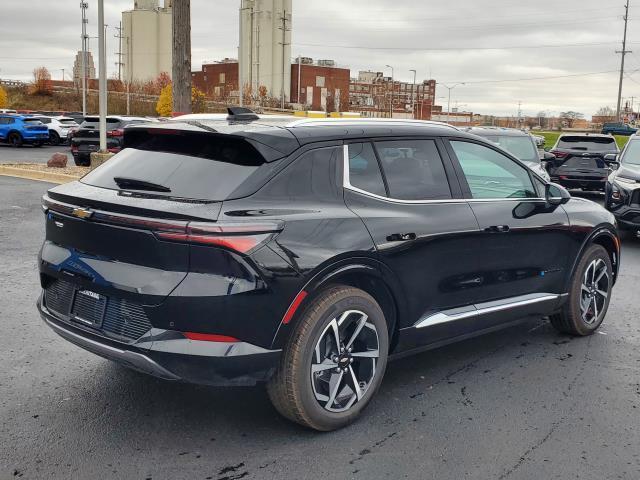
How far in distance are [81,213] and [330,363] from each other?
5.20 ft

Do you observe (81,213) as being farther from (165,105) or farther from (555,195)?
(165,105)

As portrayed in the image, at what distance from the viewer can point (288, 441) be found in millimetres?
3846

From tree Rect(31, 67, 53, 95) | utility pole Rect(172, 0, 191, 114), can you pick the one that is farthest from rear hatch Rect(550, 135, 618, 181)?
tree Rect(31, 67, 53, 95)

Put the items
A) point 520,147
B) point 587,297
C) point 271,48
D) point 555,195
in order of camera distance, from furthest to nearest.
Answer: point 271,48
point 520,147
point 587,297
point 555,195

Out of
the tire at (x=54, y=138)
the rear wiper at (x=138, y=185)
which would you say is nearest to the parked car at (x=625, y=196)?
the rear wiper at (x=138, y=185)

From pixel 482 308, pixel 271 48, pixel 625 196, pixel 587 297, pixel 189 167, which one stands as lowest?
pixel 587 297

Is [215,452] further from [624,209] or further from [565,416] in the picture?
[624,209]

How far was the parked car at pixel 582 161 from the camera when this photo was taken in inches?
684

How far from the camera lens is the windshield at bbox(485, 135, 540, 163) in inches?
584

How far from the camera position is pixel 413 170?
457 centimetres

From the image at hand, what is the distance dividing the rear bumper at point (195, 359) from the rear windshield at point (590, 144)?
16.2 metres

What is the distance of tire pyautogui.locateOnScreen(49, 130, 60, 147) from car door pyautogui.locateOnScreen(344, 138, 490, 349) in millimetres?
36027

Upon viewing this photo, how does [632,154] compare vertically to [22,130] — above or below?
above

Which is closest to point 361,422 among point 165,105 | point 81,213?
point 81,213
